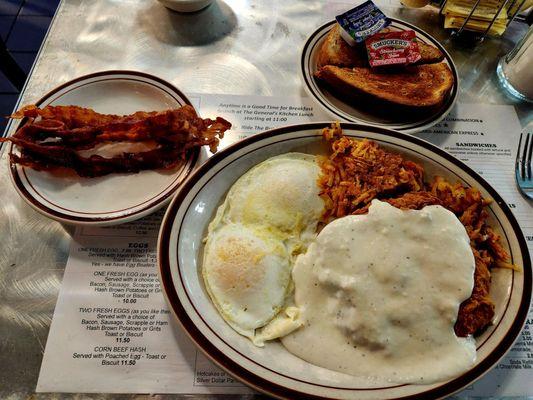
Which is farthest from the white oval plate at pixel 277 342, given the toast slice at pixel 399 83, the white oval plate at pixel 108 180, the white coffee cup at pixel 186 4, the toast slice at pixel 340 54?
the white coffee cup at pixel 186 4

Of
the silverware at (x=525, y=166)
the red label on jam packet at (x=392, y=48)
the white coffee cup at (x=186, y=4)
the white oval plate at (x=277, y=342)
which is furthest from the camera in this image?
the white coffee cup at (x=186, y=4)

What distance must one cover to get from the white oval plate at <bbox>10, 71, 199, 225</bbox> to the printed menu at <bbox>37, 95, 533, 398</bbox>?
0.12 m

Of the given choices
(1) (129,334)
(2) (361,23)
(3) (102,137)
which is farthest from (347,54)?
(1) (129,334)

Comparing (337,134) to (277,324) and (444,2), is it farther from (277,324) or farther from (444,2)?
(444,2)

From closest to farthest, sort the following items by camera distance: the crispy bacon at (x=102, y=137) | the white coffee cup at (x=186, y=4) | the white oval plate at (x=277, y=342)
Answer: the white oval plate at (x=277, y=342), the crispy bacon at (x=102, y=137), the white coffee cup at (x=186, y=4)

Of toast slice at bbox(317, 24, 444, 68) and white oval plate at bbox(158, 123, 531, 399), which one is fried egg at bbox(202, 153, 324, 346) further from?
toast slice at bbox(317, 24, 444, 68)

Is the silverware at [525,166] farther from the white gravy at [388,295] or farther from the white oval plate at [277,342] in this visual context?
the white gravy at [388,295]

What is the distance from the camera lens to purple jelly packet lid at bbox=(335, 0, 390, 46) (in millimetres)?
2010

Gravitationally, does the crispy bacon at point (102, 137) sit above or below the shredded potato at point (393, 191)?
below

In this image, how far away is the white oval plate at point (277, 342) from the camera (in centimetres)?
120

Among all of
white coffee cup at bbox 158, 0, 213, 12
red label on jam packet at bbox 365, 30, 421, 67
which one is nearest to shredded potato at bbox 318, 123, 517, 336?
red label on jam packet at bbox 365, 30, 421, 67

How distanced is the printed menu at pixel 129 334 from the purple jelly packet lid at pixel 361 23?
38.6 inches

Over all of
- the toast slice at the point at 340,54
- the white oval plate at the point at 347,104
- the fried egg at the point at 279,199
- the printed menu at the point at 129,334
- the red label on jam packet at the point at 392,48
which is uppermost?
the red label on jam packet at the point at 392,48

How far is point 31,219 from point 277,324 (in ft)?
3.95
